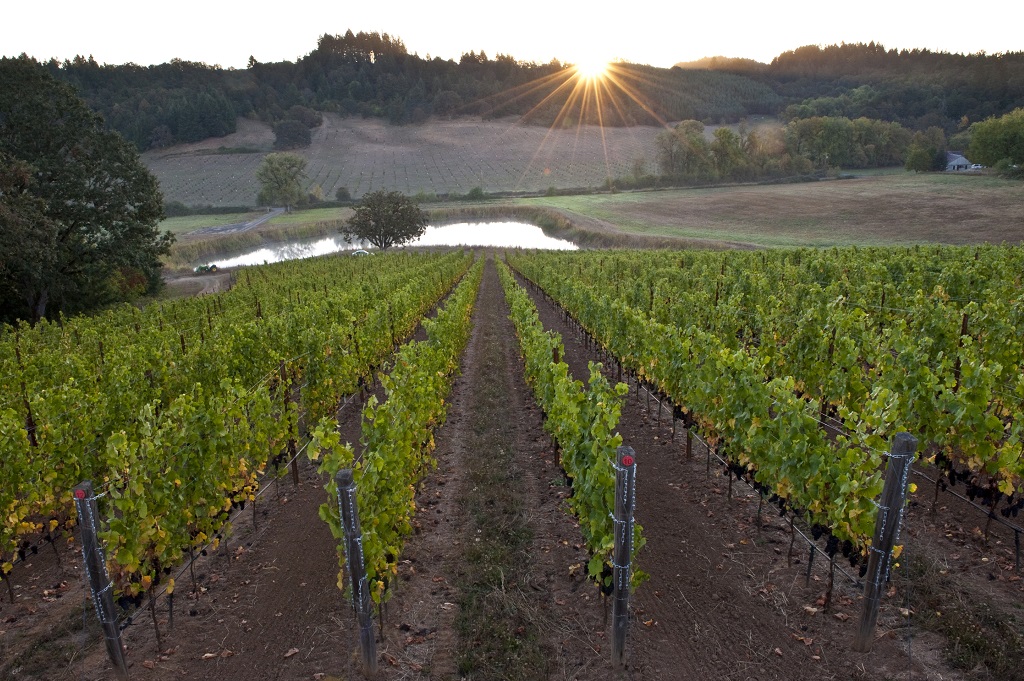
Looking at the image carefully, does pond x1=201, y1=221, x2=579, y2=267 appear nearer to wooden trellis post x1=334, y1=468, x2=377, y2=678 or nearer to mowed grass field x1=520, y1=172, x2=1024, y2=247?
mowed grass field x1=520, y1=172, x2=1024, y2=247

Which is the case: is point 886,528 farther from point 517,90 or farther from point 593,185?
point 517,90

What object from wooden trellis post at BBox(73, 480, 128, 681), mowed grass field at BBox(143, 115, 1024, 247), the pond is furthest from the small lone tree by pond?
wooden trellis post at BBox(73, 480, 128, 681)

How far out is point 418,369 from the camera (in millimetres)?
8750

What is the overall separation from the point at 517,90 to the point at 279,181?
107 meters

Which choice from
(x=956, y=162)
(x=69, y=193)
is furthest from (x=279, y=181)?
(x=956, y=162)

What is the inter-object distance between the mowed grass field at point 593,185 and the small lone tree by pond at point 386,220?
65.4 ft

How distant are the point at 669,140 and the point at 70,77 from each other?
140 meters

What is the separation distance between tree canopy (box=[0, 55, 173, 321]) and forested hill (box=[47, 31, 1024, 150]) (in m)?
108

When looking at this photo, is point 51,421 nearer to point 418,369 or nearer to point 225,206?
point 418,369

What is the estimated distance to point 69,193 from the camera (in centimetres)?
2564

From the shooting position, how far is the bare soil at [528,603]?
493 cm

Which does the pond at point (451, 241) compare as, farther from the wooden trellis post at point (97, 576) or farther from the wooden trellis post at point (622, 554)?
the wooden trellis post at point (97, 576)

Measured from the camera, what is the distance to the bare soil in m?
4.93

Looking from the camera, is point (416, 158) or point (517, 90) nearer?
point (416, 158)
